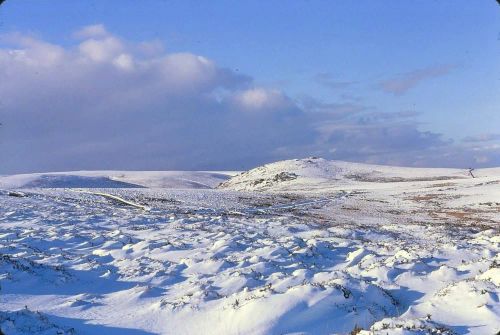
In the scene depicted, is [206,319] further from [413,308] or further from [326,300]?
[413,308]

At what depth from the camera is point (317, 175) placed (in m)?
115

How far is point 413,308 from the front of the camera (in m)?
10.8

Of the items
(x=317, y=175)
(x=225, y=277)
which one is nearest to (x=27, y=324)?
(x=225, y=277)

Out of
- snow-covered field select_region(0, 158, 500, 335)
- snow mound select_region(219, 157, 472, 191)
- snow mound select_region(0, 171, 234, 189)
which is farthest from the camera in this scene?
snow mound select_region(219, 157, 472, 191)

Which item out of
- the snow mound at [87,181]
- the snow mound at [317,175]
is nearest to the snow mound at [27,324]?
the snow mound at [87,181]

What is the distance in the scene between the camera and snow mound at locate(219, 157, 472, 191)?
340ft

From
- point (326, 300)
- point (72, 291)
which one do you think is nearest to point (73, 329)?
point (72, 291)

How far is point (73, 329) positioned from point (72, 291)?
3948mm

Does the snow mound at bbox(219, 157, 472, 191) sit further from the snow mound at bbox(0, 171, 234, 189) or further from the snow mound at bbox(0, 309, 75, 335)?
the snow mound at bbox(0, 309, 75, 335)

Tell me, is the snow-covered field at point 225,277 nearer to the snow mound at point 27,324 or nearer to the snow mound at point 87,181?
the snow mound at point 27,324

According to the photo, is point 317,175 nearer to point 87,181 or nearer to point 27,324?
point 87,181

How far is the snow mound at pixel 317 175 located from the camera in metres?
104

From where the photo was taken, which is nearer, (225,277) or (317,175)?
(225,277)

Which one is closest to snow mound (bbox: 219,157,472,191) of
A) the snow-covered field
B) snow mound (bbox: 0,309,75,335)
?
the snow-covered field
